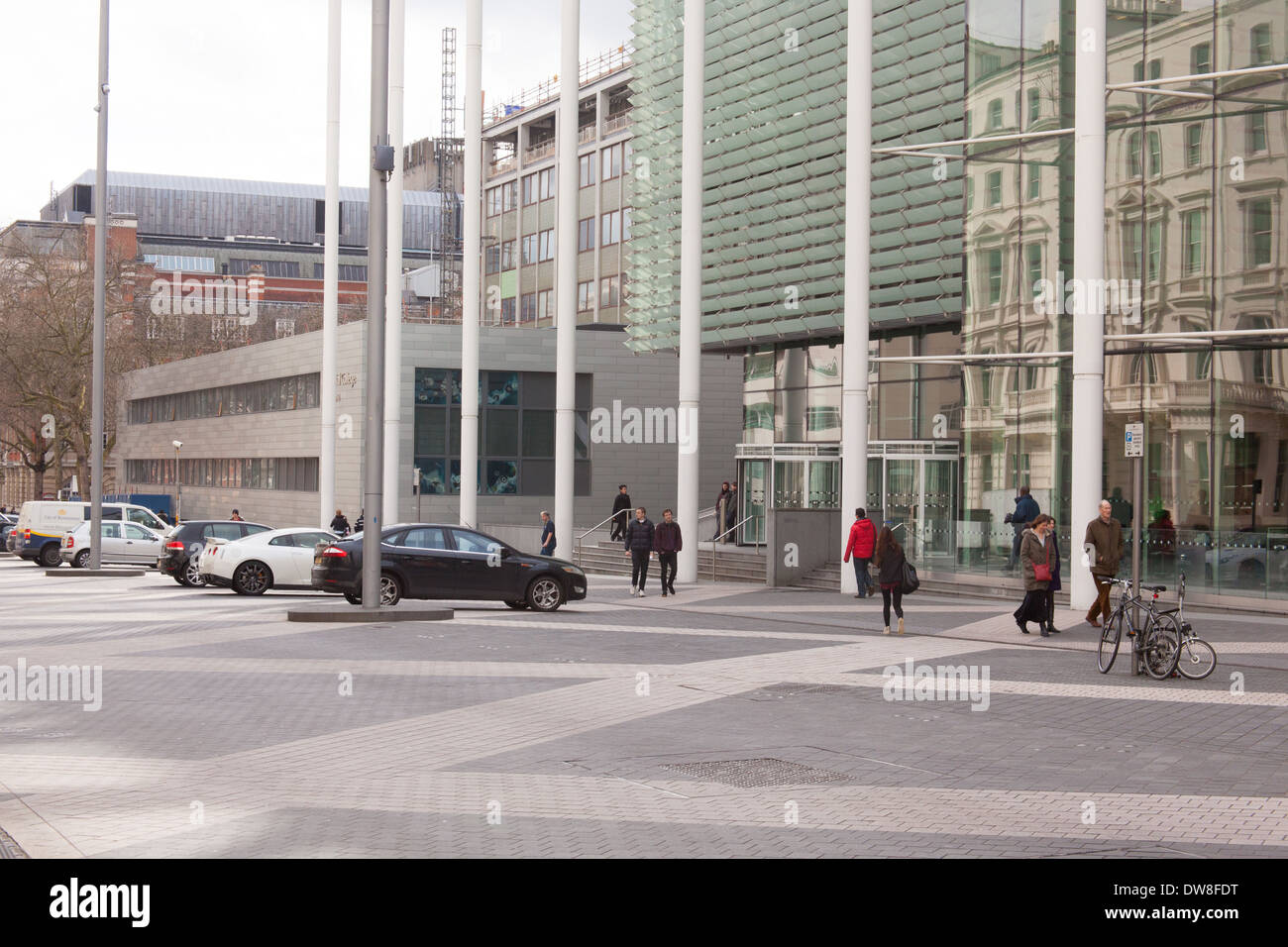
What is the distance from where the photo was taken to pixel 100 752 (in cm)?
1030

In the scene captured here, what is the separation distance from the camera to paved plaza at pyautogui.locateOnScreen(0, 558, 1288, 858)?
784 cm

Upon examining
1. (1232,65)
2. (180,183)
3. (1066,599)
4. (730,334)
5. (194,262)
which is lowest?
(1066,599)

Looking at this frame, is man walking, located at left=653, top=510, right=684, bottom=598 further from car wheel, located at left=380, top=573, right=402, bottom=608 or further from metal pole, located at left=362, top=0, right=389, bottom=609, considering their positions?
metal pole, located at left=362, top=0, right=389, bottom=609

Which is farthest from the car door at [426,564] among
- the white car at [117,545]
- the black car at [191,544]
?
the white car at [117,545]

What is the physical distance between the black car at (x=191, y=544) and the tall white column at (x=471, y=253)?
323 inches

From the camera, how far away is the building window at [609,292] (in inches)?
2896

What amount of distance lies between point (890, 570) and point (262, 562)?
1328 centimetres

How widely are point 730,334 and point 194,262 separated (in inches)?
4021

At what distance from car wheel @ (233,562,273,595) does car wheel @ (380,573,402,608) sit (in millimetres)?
4715

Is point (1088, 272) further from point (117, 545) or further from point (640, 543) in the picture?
point (117, 545)

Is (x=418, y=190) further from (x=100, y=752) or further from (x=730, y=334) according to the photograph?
(x=100, y=752)

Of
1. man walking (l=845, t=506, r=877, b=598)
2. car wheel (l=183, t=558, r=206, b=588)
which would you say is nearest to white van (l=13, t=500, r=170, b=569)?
car wheel (l=183, t=558, r=206, b=588)

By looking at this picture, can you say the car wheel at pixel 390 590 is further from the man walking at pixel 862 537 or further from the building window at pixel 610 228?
the building window at pixel 610 228
